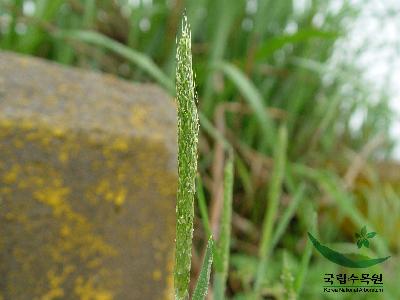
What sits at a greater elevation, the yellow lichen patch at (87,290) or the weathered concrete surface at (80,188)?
the weathered concrete surface at (80,188)

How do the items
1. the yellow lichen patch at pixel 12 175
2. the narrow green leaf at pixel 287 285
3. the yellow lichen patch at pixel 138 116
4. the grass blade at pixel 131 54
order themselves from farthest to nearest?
the grass blade at pixel 131 54
the yellow lichen patch at pixel 138 116
the yellow lichen patch at pixel 12 175
the narrow green leaf at pixel 287 285

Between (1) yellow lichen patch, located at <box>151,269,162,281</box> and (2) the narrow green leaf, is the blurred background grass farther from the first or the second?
(2) the narrow green leaf

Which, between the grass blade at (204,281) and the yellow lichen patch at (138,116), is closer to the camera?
the grass blade at (204,281)

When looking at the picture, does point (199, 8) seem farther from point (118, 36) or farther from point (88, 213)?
point (88, 213)

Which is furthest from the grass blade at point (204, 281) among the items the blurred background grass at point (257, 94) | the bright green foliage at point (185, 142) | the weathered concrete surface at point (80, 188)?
the blurred background grass at point (257, 94)

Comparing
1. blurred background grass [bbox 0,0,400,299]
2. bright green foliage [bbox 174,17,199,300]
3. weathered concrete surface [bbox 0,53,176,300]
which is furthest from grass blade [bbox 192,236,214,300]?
blurred background grass [bbox 0,0,400,299]

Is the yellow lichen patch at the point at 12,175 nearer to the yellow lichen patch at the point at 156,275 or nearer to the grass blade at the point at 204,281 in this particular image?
the yellow lichen patch at the point at 156,275
